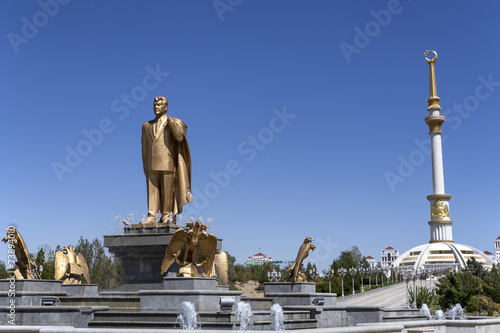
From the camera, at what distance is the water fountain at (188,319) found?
391 inches

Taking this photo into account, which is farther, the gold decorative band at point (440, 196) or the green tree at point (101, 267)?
the gold decorative band at point (440, 196)

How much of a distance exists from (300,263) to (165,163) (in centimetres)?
455

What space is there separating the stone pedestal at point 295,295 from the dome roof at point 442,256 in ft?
177

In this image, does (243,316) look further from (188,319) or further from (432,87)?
(432,87)

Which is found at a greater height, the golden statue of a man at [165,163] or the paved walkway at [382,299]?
the golden statue of a man at [165,163]

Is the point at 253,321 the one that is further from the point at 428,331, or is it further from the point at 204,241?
→ the point at 428,331

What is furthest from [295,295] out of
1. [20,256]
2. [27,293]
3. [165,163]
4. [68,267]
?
[20,256]

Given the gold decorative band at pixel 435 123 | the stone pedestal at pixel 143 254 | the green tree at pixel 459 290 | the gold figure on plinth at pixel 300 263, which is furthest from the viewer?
the gold decorative band at pixel 435 123

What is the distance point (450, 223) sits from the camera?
70.5 metres

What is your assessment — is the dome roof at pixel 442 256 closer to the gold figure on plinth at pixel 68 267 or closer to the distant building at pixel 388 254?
the gold figure on plinth at pixel 68 267

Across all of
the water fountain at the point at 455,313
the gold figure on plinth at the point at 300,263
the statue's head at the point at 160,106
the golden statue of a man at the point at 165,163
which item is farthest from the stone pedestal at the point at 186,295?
the water fountain at the point at 455,313

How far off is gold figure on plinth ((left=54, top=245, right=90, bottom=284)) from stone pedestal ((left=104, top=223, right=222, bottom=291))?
1.53m

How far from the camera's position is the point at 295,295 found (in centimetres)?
1472

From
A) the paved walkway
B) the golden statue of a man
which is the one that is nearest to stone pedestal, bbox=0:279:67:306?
the golden statue of a man
